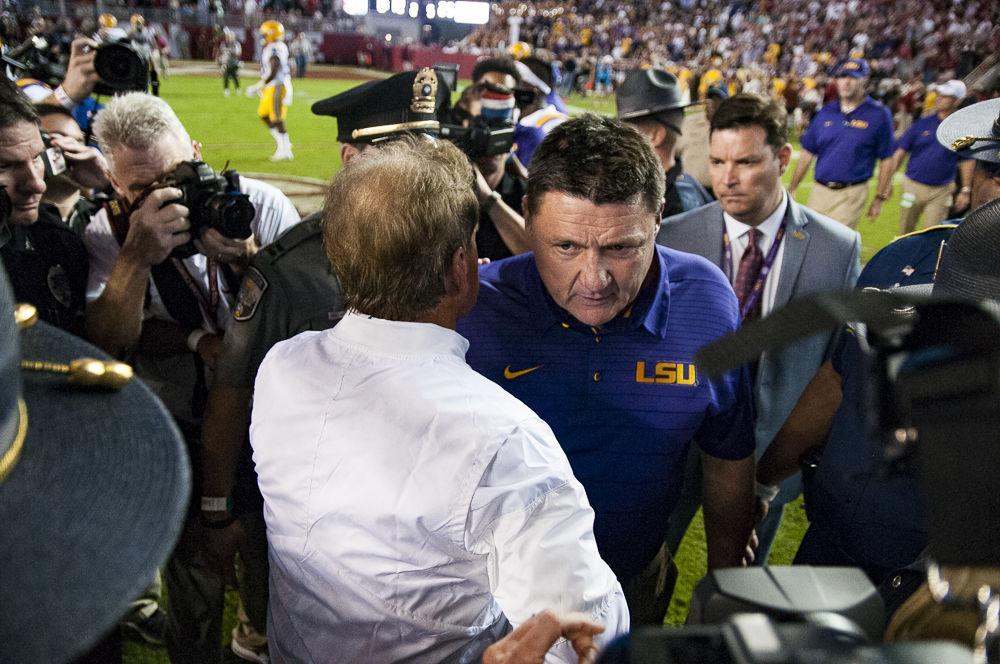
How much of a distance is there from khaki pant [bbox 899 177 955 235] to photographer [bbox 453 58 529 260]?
15.6 ft

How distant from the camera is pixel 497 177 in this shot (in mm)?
3348

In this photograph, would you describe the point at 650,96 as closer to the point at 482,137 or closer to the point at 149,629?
the point at 482,137

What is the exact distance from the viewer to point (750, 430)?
2.02 m

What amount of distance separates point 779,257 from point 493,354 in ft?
4.63

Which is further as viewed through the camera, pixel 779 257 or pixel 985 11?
pixel 985 11

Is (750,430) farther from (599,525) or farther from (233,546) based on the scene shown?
(233,546)

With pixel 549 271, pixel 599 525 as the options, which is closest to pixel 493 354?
pixel 549 271

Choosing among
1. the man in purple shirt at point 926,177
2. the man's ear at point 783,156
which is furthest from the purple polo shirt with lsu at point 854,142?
the man's ear at point 783,156

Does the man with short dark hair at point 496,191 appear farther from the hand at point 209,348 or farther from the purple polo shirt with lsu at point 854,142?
the purple polo shirt with lsu at point 854,142

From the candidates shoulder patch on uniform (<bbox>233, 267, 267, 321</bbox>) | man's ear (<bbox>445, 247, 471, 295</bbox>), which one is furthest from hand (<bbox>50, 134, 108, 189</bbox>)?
man's ear (<bbox>445, 247, 471, 295</bbox>)

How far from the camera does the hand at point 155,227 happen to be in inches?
88.5

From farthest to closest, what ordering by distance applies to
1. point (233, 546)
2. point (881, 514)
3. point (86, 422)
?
1. point (233, 546)
2. point (881, 514)
3. point (86, 422)

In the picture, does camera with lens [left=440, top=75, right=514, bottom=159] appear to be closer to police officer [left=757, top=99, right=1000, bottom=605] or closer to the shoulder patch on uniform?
the shoulder patch on uniform

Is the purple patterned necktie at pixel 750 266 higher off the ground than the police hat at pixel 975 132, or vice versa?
the police hat at pixel 975 132
